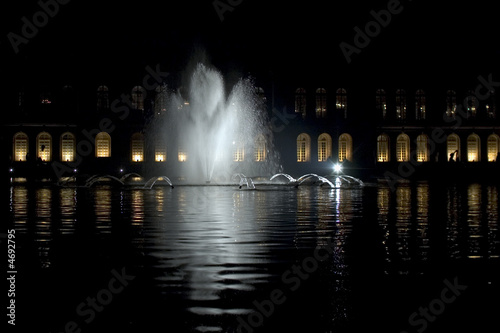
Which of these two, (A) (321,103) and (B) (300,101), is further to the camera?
(A) (321,103)

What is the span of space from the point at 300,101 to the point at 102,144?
17017 mm

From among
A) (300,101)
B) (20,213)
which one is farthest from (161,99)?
(20,213)

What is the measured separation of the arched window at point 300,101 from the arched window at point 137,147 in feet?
43.9

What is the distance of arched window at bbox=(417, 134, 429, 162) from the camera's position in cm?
6025

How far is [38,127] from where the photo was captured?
56.2 metres

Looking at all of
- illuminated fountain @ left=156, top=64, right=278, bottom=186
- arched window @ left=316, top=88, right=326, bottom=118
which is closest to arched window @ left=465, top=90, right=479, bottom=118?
arched window @ left=316, top=88, right=326, bottom=118

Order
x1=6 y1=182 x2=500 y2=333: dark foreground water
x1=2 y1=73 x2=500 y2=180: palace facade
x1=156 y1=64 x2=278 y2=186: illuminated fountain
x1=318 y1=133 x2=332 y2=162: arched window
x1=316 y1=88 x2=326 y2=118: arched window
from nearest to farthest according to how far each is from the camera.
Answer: x1=6 y1=182 x2=500 y2=333: dark foreground water
x1=156 y1=64 x2=278 y2=186: illuminated fountain
x1=2 y1=73 x2=500 y2=180: palace facade
x1=318 y1=133 x2=332 y2=162: arched window
x1=316 y1=88 x2=326 y2=118: arched window

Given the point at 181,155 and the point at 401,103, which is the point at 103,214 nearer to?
the point at 181,155

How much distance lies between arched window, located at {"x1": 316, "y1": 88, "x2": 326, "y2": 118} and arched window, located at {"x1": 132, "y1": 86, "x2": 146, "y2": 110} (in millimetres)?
14767

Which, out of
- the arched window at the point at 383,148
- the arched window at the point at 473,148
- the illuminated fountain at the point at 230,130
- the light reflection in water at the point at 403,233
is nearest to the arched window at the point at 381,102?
the arched window at the point at 383,148

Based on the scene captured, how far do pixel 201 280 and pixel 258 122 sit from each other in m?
51.9

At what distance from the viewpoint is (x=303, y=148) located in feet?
194

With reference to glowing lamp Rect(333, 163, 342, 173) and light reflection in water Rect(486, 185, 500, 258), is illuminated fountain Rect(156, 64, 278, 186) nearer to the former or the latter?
glowing lamp Rect(333, 163, 342, 173)

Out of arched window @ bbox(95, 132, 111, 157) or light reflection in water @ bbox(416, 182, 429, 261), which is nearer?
light reflection in water @ bbox(416, 182, 429, 261)
